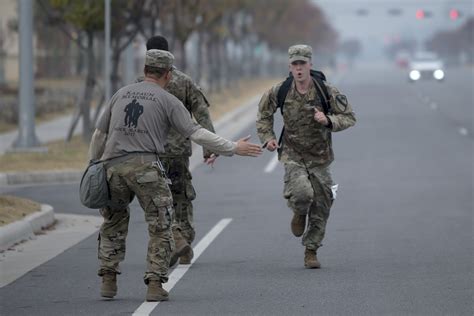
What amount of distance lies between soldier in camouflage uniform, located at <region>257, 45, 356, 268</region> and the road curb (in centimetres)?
328

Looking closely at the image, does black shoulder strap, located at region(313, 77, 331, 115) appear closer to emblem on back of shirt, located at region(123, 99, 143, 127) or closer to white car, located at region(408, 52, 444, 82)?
emblem on back of shirt, located at region(123, 99, 143, 127)

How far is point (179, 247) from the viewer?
464 inches

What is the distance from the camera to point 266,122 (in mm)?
12016

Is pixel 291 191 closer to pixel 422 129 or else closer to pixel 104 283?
pixel 104 283

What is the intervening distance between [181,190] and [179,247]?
526 millimetres

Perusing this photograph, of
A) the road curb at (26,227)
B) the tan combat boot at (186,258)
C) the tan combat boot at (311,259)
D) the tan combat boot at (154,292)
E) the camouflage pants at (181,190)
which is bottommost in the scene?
the road curb at (26,227)

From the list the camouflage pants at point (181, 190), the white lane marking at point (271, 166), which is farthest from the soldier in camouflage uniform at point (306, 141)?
the white lane marking at point (271, 166)

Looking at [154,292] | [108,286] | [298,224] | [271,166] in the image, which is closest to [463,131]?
[271,166]

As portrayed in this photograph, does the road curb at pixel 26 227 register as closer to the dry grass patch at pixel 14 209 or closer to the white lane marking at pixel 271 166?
the dry grass patch at pixel 14 209

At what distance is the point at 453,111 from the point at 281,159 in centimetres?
3407

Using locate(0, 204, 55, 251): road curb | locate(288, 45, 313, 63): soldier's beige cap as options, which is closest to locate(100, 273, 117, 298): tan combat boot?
locate(288, 45, 313, 63): soldier's beige cap

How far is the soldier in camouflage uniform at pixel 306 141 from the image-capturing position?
1182cm

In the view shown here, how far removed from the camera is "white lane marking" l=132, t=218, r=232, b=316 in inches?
385

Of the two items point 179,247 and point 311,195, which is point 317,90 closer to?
point 311,195
